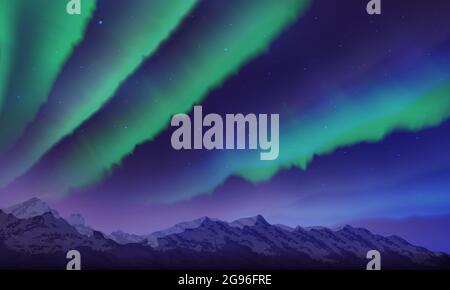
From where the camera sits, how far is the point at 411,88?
2002mm

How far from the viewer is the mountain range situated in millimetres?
1956

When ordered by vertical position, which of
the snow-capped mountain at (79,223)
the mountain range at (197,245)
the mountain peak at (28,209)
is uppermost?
the mountain peak at (28,209)

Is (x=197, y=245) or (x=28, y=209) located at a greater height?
(x=28, y=209)

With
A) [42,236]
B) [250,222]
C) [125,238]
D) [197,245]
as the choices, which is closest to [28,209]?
[42,236]

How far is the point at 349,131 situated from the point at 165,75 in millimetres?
600

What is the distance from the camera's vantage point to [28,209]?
194 centimetres

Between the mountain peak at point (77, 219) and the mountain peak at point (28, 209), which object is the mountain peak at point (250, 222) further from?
the mountain peak at point (28, 209)

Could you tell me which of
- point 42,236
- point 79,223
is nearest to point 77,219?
point 79,223

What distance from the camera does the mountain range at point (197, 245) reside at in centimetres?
196

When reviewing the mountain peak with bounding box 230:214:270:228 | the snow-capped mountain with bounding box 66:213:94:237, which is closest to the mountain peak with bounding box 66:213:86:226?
the snow-capped mountain with bounding box 66:213:94:237

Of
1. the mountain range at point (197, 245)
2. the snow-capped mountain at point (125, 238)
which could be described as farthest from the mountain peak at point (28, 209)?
the snow-capped mountain at point (125, 238)

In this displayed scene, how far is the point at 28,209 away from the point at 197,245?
527mm

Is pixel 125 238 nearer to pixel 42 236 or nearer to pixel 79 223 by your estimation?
pixel 79 223

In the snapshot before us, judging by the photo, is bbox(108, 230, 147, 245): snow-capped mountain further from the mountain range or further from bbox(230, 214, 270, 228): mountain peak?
bbox(230, 214, 270, 228): mountain peak
